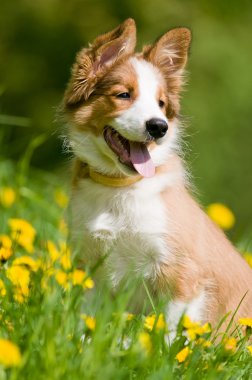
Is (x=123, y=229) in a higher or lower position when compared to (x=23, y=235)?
higher

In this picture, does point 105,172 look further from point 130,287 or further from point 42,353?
point 42,353

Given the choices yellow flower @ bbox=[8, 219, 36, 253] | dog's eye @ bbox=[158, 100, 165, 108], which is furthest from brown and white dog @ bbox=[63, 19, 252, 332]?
yellow flower @ bbox=[8, 219, 36, 253]

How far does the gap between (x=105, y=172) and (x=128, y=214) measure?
36 centimetres

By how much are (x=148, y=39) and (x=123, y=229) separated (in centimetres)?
594

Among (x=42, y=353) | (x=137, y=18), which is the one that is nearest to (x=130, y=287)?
(x=42, y=353)

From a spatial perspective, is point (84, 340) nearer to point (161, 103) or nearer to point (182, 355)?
point (182, 355)

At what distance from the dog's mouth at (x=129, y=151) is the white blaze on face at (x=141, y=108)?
13 centimetres

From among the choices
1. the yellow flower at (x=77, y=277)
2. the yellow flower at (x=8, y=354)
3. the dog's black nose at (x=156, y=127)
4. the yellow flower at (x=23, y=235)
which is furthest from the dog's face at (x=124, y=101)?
the yellow flower at (x=8, y=354)

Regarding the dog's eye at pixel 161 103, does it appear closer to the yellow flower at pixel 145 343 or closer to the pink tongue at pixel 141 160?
the pink tongue at pixel 141 160

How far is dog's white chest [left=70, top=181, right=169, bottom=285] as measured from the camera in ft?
16.6

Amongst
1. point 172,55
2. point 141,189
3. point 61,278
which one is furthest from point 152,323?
point 172,55

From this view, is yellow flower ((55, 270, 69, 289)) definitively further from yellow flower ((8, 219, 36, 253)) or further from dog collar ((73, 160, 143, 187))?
dog collar ((73, 160, 143, 187))

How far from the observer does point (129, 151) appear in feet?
16.9

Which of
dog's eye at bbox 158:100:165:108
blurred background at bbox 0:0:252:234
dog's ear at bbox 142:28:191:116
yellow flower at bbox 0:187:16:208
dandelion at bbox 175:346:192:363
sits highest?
dog's ear at bbox 142:28:191:116
